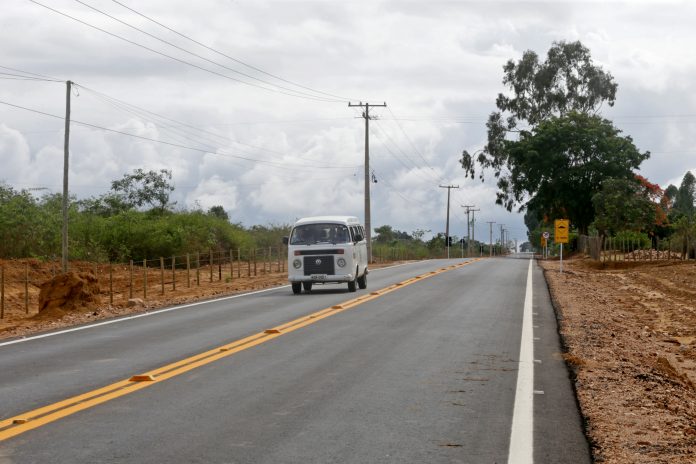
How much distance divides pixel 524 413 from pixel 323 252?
1777 centimetres

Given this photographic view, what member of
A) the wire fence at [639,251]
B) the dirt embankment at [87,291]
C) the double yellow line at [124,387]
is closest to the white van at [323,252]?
the dirt embankment at [87,291]

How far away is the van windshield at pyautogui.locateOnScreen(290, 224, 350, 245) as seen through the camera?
26.3m

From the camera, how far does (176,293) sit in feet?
101

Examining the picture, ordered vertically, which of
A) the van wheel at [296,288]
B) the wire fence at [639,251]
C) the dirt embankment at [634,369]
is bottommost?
the dirt embankment at [634,369]

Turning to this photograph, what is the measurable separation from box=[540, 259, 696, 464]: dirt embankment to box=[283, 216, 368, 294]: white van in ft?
19.1

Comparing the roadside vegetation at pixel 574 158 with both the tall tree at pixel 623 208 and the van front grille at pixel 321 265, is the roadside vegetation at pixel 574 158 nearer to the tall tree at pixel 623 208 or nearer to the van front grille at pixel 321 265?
the tall tree at pixel 623 208

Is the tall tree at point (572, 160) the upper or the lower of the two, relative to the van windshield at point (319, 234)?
upper

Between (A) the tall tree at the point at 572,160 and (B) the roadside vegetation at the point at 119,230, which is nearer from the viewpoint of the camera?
(B) the roadside vegetation at the point at 119,230

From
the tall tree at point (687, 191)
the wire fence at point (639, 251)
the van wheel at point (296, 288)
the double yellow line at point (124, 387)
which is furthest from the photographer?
the tall tree at point (687, 191)

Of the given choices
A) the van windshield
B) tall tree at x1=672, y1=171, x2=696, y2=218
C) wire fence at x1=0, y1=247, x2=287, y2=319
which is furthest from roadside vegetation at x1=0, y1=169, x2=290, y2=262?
tall tree at x1=672, y1=171, x2=696, y2=218

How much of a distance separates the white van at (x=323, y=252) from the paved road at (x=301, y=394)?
8.23 metres

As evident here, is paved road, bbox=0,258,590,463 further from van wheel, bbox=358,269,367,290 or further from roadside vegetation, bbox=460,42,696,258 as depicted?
roadside vegetation, bbox=460,42,696,258

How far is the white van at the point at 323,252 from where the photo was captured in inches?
1015

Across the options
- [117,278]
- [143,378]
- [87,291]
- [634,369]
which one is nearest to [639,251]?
[117,278]
